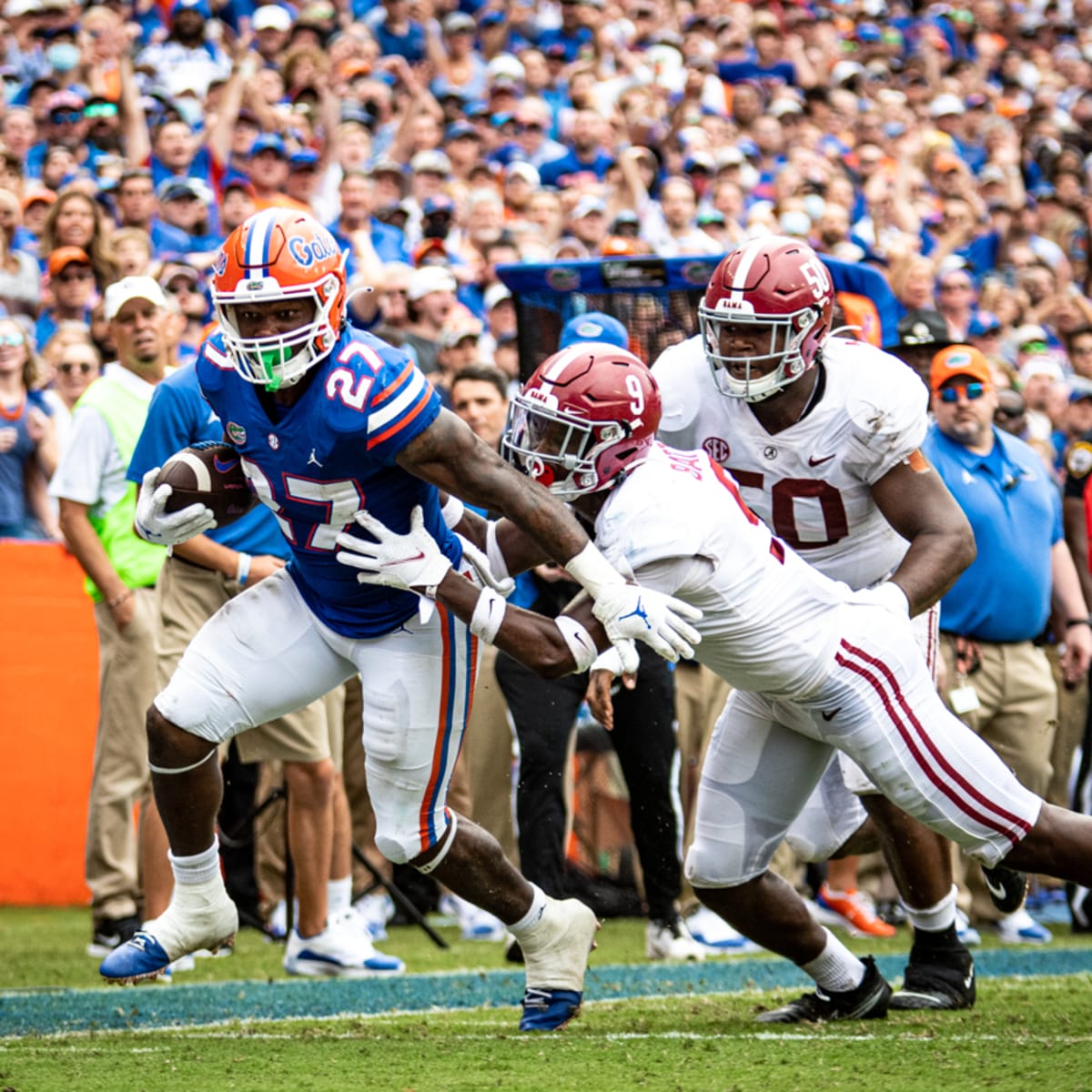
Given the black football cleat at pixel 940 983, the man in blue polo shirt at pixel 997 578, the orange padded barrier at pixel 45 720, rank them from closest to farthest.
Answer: the black football cleat at pixel 940 983
the man in blue polo shirt at pixel 997 578
the orange padded barrier at pixel 45 720

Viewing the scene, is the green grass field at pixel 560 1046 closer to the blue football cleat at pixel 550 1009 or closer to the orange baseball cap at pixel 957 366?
the blue football cleat at pixel 550 1009

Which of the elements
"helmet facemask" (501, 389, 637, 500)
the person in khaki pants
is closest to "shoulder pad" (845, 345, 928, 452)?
"helmet facemask" (501, 389, 637, 500)

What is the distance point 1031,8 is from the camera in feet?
63.4

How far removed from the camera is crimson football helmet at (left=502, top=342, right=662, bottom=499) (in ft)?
14.0

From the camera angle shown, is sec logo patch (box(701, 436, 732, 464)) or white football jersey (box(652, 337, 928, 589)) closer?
white football jersey (box(652, 337, 928, 589))

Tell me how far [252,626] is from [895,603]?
64.3 inches

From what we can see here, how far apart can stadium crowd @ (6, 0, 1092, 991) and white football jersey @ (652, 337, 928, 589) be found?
194 centimetres

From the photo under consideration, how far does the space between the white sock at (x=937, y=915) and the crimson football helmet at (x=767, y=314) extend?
1576 millimetres

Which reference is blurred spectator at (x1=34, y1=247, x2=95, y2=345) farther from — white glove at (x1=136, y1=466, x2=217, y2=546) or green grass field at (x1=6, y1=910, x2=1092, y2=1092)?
white glove at (x1=136, y1=466, x2=217, y2=546)

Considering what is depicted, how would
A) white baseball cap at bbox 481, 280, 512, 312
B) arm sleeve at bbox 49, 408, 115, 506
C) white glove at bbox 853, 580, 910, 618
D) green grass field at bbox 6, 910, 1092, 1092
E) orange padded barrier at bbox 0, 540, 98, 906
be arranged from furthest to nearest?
white baseball cap at bbox 481, 280, 512, 312 → orange padded barrier at bbox 0, 540, 98, 906 → arm sleeve at bbox 49, 408, 115, 506 → white glove at bbox 853, 580, 910, 618 → green grass field at bbox 6, 910, 1092, 1092

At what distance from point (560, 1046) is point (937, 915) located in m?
1.35

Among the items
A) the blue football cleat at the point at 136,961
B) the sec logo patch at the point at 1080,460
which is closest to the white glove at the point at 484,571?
the blue football cleat at the point at 136,961

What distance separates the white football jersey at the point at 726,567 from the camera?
13.5ft

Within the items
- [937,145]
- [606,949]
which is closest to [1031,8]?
[937,145]
